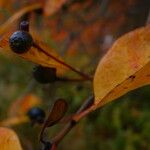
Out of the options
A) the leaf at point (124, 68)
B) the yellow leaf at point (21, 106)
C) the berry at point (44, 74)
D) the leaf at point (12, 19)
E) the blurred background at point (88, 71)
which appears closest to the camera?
the leaf at point (124, 68)

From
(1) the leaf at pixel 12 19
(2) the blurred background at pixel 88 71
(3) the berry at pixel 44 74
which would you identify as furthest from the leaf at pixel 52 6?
(2) the blurred background at pixel 88 71

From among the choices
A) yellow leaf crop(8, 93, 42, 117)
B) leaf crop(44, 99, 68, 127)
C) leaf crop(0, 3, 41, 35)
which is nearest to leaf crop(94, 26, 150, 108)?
leaf crop(44, 99, 68, 127)

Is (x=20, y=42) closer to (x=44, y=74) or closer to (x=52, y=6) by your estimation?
(x=44, y=74)

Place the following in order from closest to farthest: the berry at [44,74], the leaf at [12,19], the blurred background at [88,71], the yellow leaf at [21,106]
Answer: the berry at [44,74]
the leaf at [12,19]
the yellow leaf at [21,106]
the blurred background at [88,71]

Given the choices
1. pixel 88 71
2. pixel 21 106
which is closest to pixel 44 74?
pixel 21 106

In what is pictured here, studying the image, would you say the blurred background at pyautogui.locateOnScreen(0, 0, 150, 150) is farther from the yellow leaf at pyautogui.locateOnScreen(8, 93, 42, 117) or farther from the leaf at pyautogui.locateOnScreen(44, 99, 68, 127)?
the leaf at pyautogui.locateOnScreen(44, 99, 68, 127)

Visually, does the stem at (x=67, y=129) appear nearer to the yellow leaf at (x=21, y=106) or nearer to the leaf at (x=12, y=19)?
the leaf at (x=12, y=19)

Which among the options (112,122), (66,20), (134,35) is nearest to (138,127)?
(112,122)
